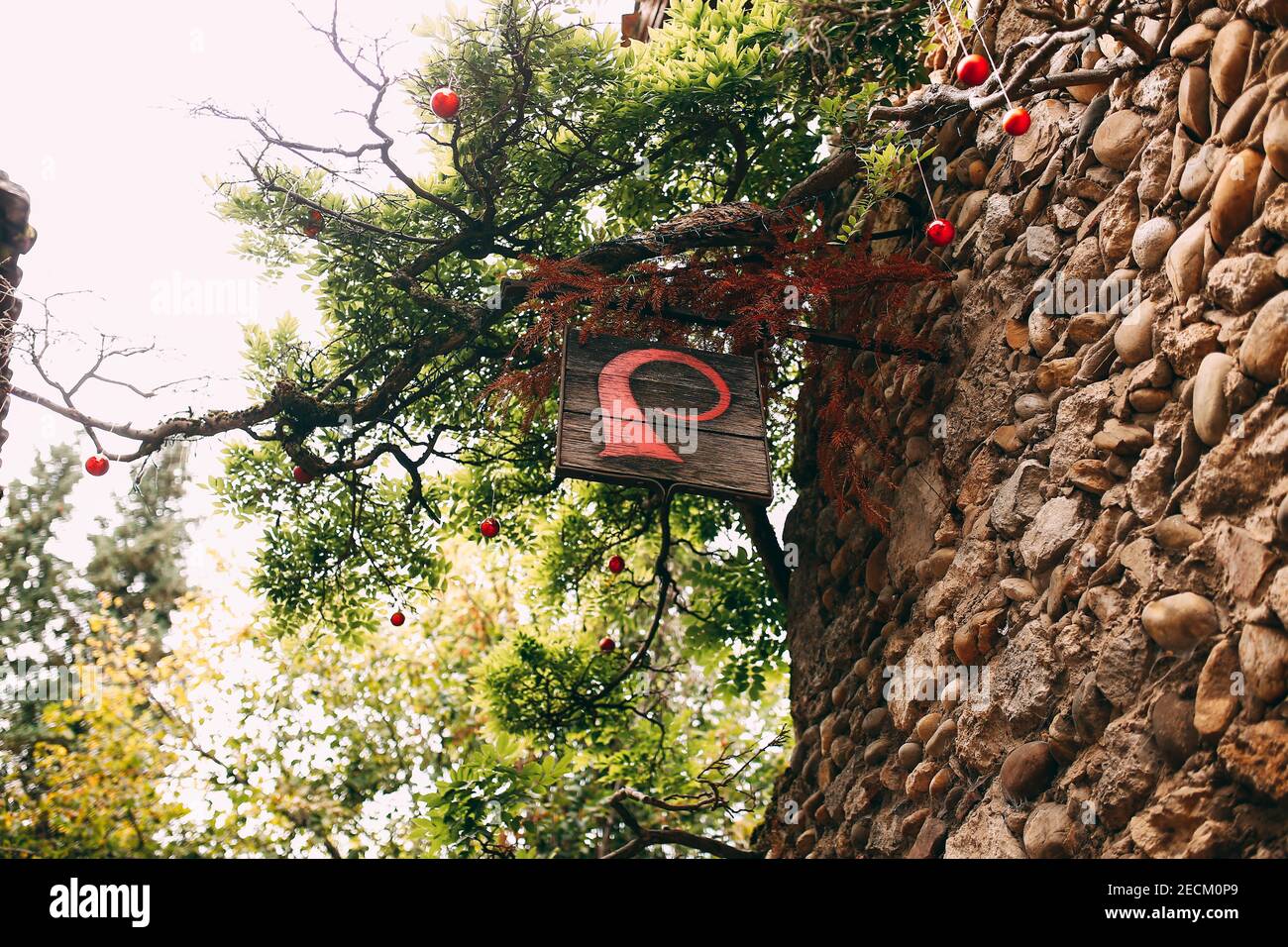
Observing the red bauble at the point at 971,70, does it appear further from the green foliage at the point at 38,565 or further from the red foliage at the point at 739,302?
the green foliage at the point at 38,565

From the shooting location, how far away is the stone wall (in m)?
2.84

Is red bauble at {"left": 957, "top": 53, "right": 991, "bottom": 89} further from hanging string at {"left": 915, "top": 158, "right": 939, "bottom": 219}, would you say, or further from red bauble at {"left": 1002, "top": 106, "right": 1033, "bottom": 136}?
hanging string at {"left": 915, "top": 158, "right": 939, "bottom": 219}

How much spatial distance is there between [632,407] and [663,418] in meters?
0.13

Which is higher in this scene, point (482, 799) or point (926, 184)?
point (926, 184)

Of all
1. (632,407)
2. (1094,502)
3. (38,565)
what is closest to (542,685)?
(632,407)

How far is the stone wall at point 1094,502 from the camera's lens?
2840mm

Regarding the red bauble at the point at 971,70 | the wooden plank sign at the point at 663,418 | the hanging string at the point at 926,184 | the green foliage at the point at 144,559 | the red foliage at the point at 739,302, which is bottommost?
the wooden plank sign at the point at 663,418

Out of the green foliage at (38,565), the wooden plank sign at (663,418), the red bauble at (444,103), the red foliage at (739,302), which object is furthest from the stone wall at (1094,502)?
the green foliage at (38,565)

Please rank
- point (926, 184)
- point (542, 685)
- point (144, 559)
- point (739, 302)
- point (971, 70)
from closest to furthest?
point (971, 70), point (739, 302), point (926, 184), point (542, 685), point (144, 559)

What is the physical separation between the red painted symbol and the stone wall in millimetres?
1142

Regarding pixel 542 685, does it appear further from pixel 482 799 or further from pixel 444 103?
pixel 444 103

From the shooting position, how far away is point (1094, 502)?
358 cm

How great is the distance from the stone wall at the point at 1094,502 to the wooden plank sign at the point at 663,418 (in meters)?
0.98
